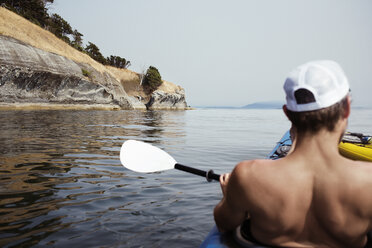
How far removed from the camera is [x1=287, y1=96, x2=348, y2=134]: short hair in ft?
4.03

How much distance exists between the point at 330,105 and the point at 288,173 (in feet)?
1.14

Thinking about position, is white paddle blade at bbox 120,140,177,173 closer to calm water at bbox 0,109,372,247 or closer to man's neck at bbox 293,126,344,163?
calm water at bbox 0,109,372,247

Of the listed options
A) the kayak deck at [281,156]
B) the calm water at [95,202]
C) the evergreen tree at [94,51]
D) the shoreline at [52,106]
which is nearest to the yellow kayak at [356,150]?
the kayak deck at [281,156]

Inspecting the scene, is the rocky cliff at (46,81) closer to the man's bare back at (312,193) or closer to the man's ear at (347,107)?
the man's bare back at (312,193)

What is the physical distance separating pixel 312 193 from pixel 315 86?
47 cm

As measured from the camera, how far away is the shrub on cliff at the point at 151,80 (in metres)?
53.8

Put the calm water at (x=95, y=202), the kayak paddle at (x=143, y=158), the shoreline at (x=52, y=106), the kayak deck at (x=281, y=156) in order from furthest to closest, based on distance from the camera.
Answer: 1. the shoreline at (x=52, y=106)
2. the kayak paddle at (x=143, y=158)
3. the calm water at (x=95, y=202)
4. the kayak deck at (x=281, y=156)

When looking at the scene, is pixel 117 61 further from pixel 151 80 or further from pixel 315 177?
pixel 315 177

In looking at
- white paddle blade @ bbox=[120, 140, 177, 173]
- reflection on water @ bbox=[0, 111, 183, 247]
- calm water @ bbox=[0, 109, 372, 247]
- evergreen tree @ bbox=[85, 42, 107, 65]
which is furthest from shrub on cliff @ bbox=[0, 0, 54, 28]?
white paddle blade @ bbox=[120, 140, 177, 173]

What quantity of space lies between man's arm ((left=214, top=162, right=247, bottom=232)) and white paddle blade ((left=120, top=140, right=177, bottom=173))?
53.0 inches

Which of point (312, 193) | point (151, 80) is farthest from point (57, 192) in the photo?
point (151, 80)

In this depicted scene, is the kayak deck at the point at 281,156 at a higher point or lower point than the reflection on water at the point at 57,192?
higher

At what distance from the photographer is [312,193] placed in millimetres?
1215

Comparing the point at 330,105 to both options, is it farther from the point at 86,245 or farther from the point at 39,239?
the point at 39,239
